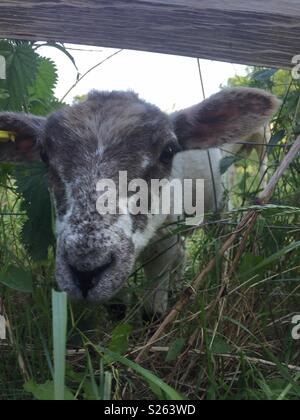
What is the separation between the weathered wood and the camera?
2855mm

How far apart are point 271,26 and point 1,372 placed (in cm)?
199

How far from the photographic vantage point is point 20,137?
385cm

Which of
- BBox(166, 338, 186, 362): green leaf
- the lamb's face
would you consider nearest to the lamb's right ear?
the lamb's face

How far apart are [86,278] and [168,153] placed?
45.0 inches

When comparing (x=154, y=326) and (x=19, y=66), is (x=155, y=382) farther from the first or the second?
(x=19, y=66)

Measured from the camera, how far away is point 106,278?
9.20 ft

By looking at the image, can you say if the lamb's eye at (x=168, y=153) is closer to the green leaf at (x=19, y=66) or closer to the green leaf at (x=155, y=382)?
the green leaf at (x=19, y=66)

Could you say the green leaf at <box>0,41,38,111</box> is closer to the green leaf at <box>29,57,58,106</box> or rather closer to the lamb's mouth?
the green leaf at <box>29,57,58,106</box>

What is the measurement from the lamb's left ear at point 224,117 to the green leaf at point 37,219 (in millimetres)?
933

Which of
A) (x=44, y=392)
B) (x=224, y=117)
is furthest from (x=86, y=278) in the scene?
(x=224, y=117)

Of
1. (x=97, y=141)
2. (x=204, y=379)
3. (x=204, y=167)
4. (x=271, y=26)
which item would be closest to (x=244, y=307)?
(x=204, y=379)

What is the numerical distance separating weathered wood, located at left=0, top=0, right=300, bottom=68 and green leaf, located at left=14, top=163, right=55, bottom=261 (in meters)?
0.95

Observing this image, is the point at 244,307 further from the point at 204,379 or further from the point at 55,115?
the point at 55,115

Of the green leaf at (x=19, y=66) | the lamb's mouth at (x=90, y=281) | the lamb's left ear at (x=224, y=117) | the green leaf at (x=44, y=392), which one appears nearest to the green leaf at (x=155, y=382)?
the green leaf at (x=44, y=392)
